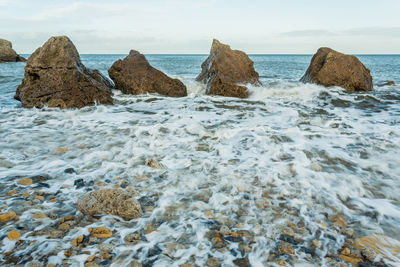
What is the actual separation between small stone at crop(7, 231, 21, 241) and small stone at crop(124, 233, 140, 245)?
0.87 m

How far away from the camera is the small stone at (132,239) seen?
2303 millimetres

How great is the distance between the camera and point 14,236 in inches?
89.7

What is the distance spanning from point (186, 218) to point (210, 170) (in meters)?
1.16

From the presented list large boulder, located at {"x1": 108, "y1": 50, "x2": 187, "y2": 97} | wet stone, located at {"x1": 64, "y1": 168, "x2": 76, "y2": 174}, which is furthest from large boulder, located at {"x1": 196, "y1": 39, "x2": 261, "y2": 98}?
wet stone, located at {"x1": 64, "y1": 168, "x2": 76, "y2": 174}

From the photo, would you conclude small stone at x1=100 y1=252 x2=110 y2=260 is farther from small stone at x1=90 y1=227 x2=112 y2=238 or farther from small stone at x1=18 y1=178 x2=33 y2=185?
small stone at x1=18 y1=178 x2=33 y2=185

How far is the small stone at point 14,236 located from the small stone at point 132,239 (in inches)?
34.1

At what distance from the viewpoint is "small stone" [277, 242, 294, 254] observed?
223 centimetres

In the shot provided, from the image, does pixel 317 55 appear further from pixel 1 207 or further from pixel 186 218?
pixel 1 207

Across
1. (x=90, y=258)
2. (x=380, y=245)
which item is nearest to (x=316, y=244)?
(x=380, y=245)

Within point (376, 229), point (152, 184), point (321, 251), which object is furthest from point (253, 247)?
point (152, 184)

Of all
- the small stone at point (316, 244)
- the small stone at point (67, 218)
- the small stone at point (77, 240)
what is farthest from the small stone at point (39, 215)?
the small stone at point (316, 244)

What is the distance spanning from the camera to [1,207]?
8.91 feet

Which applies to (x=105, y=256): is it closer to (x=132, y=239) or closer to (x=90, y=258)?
(x=90, y=258)

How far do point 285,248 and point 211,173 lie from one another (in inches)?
61.2
